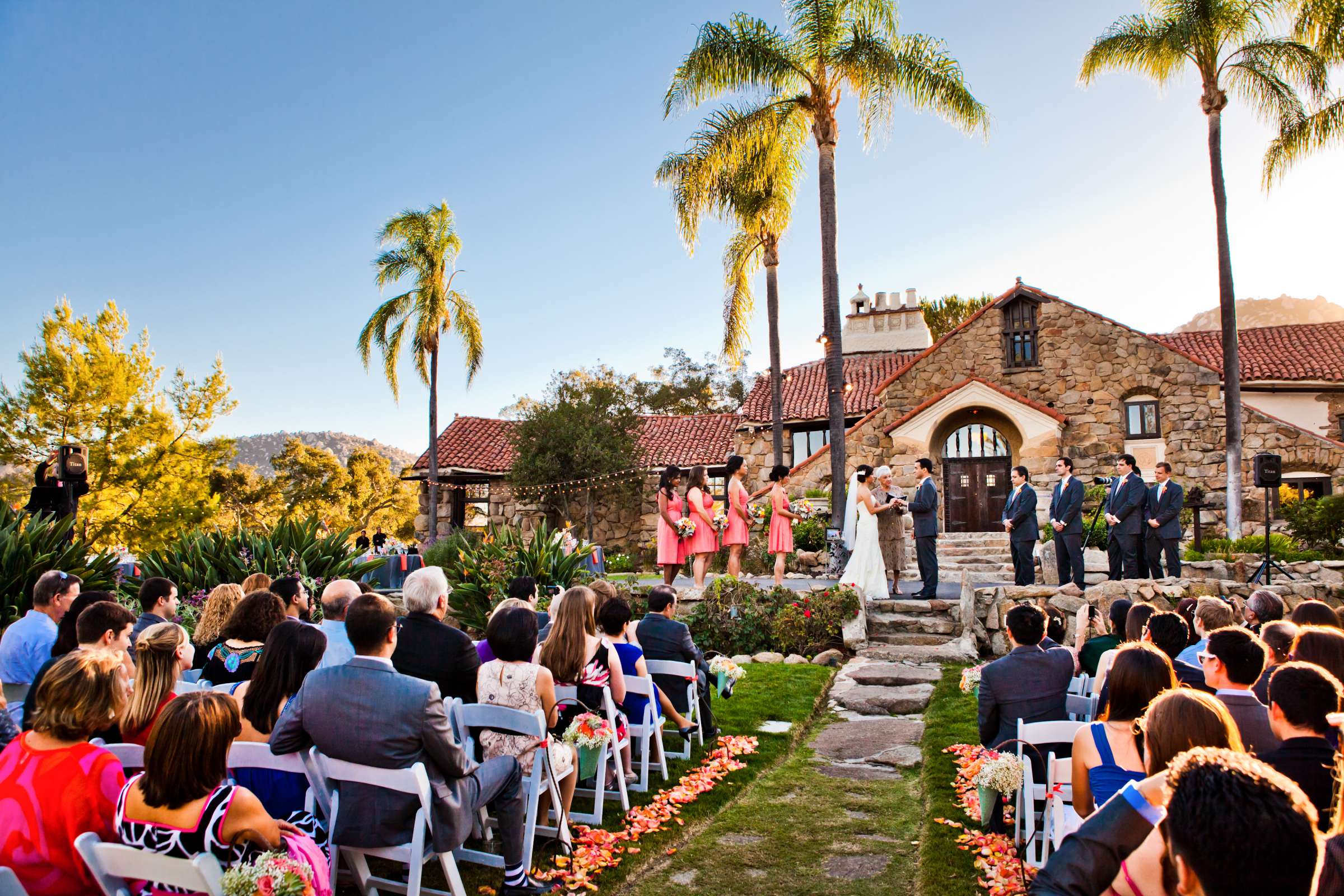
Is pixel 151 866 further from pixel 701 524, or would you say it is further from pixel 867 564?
pixel 867 564

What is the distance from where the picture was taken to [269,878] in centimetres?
260

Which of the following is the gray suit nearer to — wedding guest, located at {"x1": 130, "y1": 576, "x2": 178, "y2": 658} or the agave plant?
→ wedding guest, located at {"x1": 130, "y1": 576, "x2": 178, "y2": 658}

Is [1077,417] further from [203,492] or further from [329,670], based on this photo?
[203,492]

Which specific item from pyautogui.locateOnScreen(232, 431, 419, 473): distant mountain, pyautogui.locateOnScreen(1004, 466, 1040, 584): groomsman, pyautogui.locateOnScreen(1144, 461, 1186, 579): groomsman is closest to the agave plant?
pyautogui.locateOnScreen(1004, 466, 1040, 584): groomsman

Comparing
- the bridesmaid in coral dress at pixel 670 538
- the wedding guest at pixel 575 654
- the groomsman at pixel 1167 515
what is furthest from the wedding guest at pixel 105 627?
the groomsman at pixel 1167 515

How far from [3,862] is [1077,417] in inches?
894

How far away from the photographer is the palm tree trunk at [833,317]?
14.6 metres

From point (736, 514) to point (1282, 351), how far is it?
2249cm

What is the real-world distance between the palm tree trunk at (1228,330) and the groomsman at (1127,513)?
6.25 meters

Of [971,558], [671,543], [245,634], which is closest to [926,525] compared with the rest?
[671,543]

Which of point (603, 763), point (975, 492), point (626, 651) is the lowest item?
point (603, 763)

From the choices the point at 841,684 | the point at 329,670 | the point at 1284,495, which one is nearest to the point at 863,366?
the point at 1284,495

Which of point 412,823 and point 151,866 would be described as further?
point 412,823

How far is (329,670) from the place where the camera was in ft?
11.7
